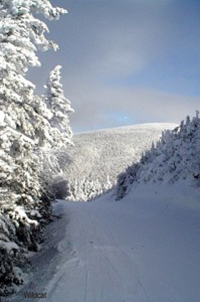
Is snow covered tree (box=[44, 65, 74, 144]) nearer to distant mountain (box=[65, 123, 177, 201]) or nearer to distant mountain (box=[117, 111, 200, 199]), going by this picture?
distant mountain (box=[117, 111, 200, 199])

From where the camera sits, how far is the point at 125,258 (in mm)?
9172

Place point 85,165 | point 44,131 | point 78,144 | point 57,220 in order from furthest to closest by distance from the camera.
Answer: point 78,144
point 85,165
point 57,220
point 44,131

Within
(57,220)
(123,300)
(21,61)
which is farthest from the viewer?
(57,220)

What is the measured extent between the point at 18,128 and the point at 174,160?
12.0 metres

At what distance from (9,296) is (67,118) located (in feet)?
74.9

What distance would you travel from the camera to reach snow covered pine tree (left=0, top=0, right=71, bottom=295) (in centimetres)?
840

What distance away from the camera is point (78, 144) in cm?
17838

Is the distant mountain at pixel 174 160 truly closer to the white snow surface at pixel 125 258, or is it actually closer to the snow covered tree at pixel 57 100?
the white snow surface at pixel 125 258

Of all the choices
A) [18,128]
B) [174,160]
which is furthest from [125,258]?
[174,160]

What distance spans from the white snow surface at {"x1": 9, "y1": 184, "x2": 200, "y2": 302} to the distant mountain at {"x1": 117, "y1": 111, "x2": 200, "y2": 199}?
1594 millimetres

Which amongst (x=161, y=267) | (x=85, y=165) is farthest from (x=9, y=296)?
(x=85, y=165)

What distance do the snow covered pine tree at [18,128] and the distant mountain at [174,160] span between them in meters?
8.15

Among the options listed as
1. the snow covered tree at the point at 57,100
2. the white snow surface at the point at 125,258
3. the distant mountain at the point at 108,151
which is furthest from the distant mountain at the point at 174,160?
the distant mountain at the point at 108,151

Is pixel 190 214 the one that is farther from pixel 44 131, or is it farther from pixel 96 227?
pixel 44 131
